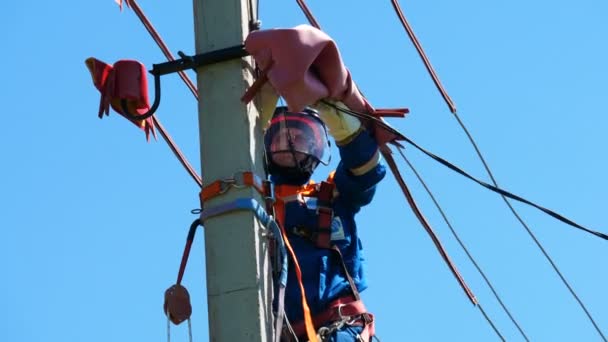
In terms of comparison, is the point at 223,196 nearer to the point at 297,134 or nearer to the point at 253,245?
the point at 253,245

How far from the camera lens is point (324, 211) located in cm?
605

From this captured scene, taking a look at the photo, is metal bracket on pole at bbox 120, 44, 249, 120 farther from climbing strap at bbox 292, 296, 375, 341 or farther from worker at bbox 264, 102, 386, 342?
climbing strap at bbox 292, 296, 375, 341

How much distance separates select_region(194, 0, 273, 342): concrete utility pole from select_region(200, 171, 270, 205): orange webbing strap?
0.02 metres

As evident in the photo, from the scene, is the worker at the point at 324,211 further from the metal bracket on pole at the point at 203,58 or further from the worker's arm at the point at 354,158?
the metal bracket on pole at the point at 203,58

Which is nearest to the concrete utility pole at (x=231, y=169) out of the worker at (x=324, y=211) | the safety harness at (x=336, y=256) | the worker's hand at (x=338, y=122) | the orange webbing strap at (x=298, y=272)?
the orange webbing strap at (x=298, y=272)

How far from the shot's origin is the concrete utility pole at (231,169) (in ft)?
14.5

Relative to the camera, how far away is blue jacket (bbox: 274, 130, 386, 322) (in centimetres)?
582

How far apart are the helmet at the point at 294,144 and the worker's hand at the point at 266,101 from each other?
3.70 feet

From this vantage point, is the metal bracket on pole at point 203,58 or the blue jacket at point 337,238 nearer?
the metal bracket on pole at point 203,58

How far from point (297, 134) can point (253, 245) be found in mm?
1747

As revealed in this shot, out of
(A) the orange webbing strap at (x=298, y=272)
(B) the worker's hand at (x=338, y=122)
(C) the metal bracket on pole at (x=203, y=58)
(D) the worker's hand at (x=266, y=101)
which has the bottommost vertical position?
(A) the orange webbing strap at (x=298, y=272)

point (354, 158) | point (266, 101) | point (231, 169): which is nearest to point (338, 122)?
point (354, 158)

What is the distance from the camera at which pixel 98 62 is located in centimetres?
525

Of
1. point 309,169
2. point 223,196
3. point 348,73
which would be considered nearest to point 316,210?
point 309,169
